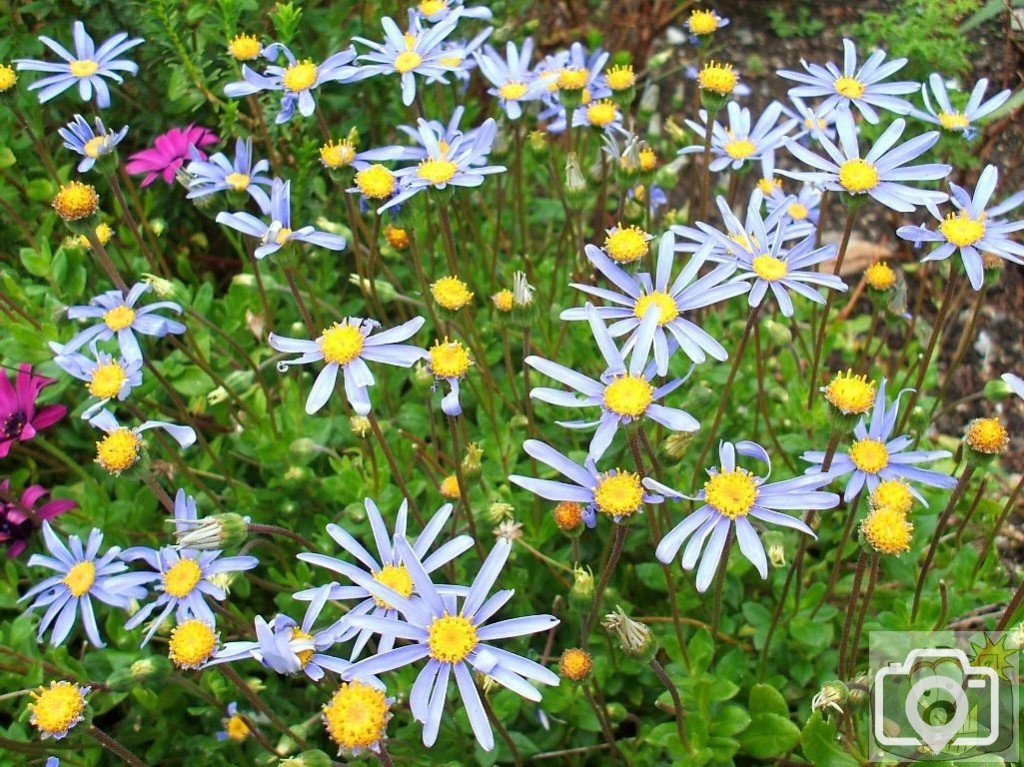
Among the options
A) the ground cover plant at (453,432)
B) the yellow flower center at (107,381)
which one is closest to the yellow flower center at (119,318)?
the ground cover plant at (453,432)

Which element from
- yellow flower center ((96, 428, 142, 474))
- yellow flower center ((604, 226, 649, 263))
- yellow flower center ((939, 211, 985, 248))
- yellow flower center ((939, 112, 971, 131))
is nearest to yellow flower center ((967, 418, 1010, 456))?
yellow flower center ((939, 211, 985, 248))

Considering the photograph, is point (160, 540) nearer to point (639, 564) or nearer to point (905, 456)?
point (639, 564)

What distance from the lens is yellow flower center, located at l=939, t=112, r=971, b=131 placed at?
3111 mm

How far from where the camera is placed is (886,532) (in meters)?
2.23

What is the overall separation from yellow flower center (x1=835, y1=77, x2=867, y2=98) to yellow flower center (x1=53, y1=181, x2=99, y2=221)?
2.58 metres

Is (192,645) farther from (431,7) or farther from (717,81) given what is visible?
(431,7)

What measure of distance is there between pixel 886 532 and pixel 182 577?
185 cm

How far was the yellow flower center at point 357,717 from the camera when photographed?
1936 mm

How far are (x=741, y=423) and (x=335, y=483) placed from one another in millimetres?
1582

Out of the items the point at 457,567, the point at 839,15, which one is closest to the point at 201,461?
the point at 457,567

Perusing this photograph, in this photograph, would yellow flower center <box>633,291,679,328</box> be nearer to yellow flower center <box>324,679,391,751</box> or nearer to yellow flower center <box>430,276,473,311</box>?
yellow flower center <box>430,276,473,311</box>

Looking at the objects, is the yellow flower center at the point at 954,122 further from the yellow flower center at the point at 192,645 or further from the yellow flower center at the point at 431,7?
the yellow flower center at the point at 192,645

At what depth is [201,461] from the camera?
11.3 feet

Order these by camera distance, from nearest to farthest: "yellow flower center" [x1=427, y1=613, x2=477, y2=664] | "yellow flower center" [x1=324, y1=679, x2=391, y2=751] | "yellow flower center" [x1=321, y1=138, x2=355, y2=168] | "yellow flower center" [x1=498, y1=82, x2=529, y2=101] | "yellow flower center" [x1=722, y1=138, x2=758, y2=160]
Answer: "yellow flower center" [x1=324, y1=679, x2=391, y2=751], "yellow flower center" [x1=427, y1=613, x2=477, y2=664], "yellow flower center" [x1=321, y1=138, x2=355, y2=168], "yellow flower center" [x1=722, y1=138, x2=758, y2=160], "yellow flower center" [x1=498, y1=82, x2=529, y2=101]
